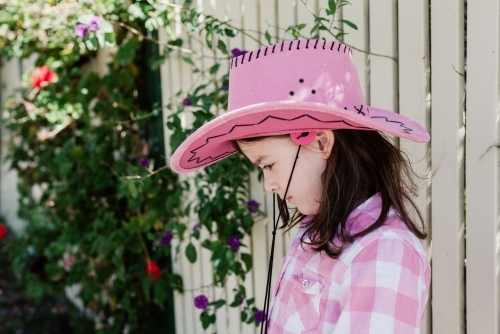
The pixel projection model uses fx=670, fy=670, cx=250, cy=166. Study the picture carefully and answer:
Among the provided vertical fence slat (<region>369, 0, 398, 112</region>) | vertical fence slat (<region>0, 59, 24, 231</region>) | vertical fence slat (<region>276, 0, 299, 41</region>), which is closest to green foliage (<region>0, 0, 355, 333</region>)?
vertical fence slat (<region>276, 0, 299, 41</region>)

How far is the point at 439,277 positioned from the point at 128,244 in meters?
2.02

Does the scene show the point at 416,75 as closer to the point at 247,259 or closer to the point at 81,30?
the point at 247,259

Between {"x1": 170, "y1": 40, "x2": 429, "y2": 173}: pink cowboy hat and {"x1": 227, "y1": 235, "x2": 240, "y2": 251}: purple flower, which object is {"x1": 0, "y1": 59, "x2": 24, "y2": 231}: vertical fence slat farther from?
{"x1": 170, "y1": 40, "x2": 429, "y2": 173}: pink cowboy hat

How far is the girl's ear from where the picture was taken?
153 cm

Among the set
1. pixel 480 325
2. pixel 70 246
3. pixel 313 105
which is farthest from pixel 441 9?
pixel 70 246

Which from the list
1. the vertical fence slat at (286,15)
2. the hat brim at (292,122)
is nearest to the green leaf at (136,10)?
the vertical fence slat at (286,15)

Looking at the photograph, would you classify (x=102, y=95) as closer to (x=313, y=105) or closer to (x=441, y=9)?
(x=441, y=9)

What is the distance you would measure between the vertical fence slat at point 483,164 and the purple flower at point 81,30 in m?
1.60

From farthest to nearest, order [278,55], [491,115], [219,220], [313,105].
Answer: [219,220] → [491,115] → [278,55] → [313,105]

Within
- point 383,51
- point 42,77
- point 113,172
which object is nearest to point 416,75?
point 383,51

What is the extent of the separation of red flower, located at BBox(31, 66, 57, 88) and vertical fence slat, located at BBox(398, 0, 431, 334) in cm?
270

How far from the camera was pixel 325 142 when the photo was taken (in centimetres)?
153

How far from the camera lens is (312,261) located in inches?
61.0

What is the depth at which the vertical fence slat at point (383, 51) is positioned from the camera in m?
2.11
